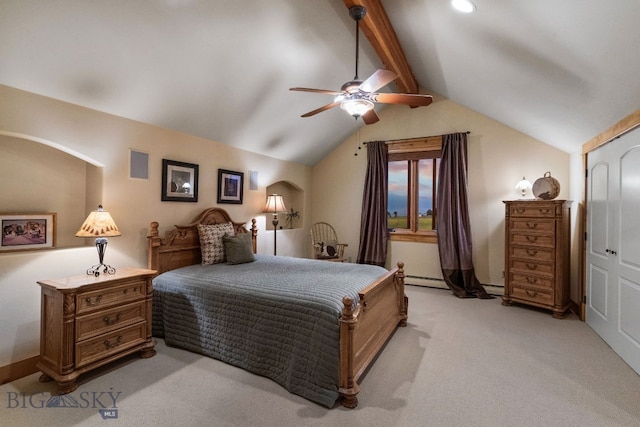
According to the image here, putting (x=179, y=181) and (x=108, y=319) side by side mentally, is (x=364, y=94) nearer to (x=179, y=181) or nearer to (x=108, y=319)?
(x=179, y=181)

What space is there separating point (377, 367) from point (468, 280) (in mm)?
2845

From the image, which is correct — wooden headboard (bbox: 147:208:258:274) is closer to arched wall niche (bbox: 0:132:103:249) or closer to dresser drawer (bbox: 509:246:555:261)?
arched wall niche (bbox: 0:132:103:249)

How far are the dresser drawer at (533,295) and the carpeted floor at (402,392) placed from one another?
0.75 m

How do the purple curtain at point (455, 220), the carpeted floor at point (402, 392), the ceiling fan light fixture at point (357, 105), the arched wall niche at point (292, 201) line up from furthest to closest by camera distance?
1. the arched wall niche at point (292, 201)
2. the purple curtain at point (455, 220)
3. the ceiling fan light fixture at point (357, 105)
4. the carpeted floor at point (402, 392)

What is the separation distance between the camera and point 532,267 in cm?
395

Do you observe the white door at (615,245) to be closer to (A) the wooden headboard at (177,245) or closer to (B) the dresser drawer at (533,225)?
(B) the dresser drawer at (533,225)

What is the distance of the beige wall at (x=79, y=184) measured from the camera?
7.68ft

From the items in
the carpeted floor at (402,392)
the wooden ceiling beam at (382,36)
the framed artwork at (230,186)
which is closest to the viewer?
the carpeted floor at (402,392)

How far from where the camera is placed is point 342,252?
17.9 feet

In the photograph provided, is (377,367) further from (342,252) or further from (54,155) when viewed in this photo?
(54,155)

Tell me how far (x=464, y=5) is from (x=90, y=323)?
3688 mm

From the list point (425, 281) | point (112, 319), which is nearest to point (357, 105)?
point (112, 319)

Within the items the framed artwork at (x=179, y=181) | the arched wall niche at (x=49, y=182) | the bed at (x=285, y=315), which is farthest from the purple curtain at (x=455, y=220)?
the arched wall niche at (x=49, y=182)

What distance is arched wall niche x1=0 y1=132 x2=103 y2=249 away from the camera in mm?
2469
